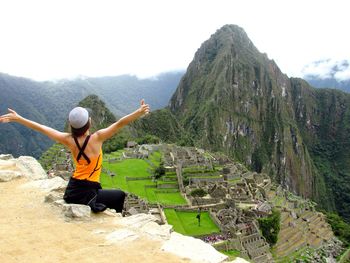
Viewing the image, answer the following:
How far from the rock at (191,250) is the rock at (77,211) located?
5.00ft

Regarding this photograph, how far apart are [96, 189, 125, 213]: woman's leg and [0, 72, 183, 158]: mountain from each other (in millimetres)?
51775

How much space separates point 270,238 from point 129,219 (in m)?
26.0

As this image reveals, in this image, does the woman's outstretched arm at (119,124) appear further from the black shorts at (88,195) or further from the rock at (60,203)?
the rock at (60,203)

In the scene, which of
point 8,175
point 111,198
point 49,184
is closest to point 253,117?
point 8,175

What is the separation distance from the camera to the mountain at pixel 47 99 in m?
60.6

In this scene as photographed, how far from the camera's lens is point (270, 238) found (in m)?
31.4

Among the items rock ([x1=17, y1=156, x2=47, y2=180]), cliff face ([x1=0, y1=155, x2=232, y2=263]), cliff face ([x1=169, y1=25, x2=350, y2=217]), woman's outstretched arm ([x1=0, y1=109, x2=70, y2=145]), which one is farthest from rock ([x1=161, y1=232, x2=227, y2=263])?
cliff face ([x1=169, y1=25, x2=350, y2=217])

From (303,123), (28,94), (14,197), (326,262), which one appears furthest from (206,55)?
(14,197)

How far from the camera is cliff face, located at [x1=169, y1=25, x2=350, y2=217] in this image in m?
134

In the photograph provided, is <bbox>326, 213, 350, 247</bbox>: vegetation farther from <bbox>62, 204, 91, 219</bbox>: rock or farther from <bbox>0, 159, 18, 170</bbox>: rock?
<bbox>62, 204, 91, 219</bbox>: rock

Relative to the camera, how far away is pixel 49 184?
9.21 metres

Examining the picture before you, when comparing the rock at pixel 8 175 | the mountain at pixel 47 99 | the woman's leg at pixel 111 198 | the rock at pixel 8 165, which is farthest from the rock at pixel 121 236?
the mountain at pixel 47 99

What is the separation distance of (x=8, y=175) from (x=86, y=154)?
3.35m

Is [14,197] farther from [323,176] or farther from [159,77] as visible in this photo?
[323,176]
